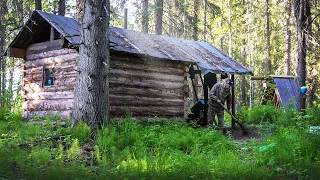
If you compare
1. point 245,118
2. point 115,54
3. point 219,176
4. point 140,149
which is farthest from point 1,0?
point 245,118

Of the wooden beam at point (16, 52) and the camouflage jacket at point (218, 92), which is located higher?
the wooden beam at point (16, 52)

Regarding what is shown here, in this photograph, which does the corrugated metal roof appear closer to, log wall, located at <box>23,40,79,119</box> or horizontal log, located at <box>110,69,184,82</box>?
horizontal log, located at <box>110,69,184,82</box>

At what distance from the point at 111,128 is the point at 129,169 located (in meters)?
3.49

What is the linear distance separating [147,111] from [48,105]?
3.58m

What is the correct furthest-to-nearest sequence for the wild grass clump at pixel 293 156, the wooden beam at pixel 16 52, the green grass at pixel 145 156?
the wooden beam at pixel 16 52 < the wild grass clump at pixel 293 156 < the green grass at pixel 145 156

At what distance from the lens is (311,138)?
7.59m

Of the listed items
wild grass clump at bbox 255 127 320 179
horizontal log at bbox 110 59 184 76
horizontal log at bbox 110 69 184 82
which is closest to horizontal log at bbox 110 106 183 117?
horizontal log at bbox 110 69 184 82

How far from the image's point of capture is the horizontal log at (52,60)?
12.8 metres

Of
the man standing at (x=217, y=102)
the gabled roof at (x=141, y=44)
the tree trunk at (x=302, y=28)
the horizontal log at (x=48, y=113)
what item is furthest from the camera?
the man standing at (x=217, y=102)

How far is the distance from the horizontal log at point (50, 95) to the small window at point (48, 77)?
40 cm

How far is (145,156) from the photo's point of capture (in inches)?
255

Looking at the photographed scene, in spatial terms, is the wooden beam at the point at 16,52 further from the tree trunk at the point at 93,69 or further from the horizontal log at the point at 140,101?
the tree trunk at the point at 93,69

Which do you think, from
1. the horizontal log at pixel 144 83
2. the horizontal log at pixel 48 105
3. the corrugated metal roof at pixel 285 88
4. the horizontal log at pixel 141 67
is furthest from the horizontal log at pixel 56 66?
the corrugated metal roof at pixel 285 88

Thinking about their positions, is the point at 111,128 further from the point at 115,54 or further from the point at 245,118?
the point at 245,118
